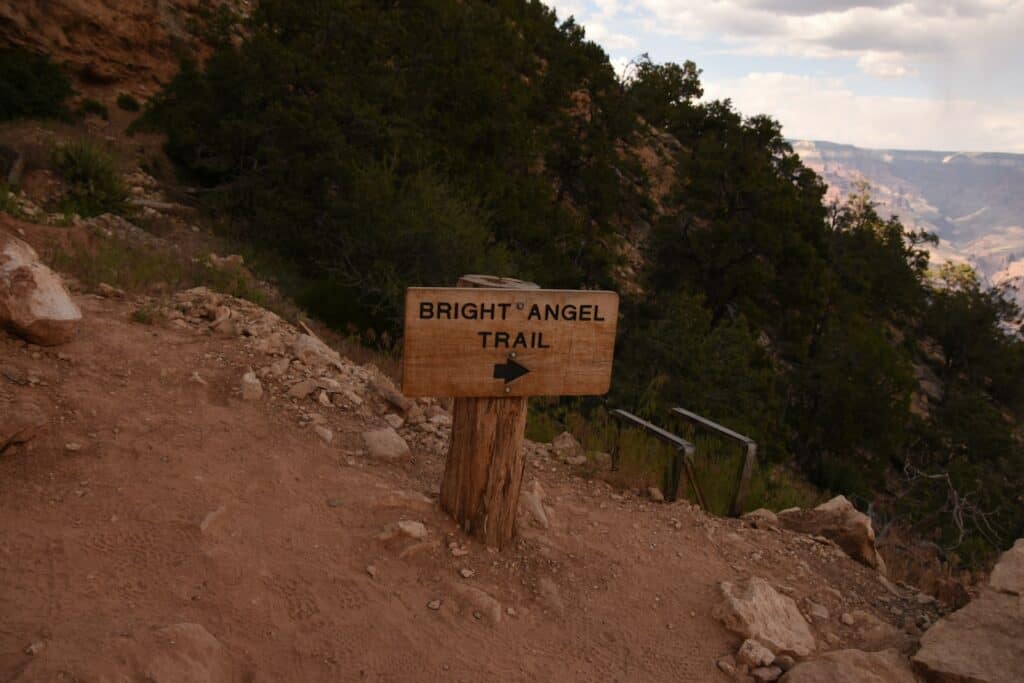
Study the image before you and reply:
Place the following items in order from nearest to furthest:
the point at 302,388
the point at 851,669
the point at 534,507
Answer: the point at 851,669
the point at 534,507
the point at 302,388

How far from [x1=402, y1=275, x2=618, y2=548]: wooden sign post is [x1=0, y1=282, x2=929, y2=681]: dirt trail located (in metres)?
0.26

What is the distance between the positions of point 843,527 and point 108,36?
17.6 metres

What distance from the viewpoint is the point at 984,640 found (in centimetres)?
318

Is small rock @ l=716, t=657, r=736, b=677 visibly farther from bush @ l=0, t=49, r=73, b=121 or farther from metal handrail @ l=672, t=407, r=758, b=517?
bush @ l=0, t=49, r=73, b=121

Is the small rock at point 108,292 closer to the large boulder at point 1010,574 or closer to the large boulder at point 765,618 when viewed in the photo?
the large boulder at point 765,618

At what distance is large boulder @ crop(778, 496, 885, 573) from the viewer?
15.3ft

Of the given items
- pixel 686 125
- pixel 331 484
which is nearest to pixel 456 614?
pixel 331 484

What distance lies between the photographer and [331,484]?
386 cm

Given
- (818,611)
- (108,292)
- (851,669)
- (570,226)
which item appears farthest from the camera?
(570,226)

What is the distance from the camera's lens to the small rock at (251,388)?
15.2 ft

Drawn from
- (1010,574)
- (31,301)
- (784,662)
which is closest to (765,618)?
(784,662)

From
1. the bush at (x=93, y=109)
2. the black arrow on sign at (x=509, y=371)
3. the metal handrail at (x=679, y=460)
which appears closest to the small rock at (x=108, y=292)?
the black arrow on sign at (x=509, y=371)

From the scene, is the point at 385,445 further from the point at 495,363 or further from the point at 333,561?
the point at 495,363

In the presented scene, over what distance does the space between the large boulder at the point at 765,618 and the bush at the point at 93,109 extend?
16017 mm
